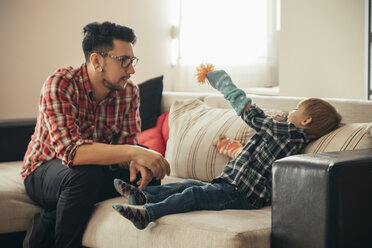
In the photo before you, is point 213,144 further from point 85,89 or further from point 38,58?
point 38,58

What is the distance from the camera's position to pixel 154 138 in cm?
275

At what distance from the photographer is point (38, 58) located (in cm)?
372

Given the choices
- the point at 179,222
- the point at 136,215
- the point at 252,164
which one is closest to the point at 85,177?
the point at 136,215

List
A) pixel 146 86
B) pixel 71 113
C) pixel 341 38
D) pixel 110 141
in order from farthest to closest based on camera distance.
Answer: pixel 146 86 → pixel 341 38 → pixel 110 141 → pixel 71 113

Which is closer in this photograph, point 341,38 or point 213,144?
point 213,144

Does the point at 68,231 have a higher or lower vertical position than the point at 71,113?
lower

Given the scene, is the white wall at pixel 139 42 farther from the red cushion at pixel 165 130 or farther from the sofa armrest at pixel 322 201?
the sofa armrest at pixel 322 201

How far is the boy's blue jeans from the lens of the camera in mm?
1720

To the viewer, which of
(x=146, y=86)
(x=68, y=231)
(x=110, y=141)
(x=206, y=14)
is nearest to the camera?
(x=68, y=231)

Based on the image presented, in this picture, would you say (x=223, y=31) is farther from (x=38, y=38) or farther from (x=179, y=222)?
(x=179, y=222)

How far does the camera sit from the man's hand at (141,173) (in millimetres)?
1953

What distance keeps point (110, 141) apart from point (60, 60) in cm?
169

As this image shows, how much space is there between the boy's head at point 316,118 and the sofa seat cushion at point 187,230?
0.32m

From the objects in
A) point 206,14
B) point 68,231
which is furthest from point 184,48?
point 68,231
